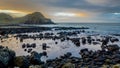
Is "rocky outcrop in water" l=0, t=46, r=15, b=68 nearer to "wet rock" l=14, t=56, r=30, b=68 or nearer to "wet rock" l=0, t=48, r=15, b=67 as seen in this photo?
"wet rock" l=0, t=48, r=15, b=67

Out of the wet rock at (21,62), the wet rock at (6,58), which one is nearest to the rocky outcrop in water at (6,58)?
the wet rock at (6,58)

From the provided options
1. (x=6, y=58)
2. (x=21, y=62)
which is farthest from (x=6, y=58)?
(x=21, y=62)

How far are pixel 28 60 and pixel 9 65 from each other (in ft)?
5.80

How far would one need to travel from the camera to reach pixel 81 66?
24.2 meters

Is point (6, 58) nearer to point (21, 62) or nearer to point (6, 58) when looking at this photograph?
point (6, 58)

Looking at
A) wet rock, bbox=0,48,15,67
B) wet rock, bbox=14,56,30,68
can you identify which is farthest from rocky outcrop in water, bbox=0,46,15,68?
wet rock, bbox=14,56,30,68

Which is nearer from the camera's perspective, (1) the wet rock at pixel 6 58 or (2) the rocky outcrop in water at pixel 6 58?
(2) the rocky outcrop in water at pixel 6 58

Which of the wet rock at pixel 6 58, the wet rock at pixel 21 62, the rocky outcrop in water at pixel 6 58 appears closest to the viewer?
the rocky outcrop in water at pixel 6 58

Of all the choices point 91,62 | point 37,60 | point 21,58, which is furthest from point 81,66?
point 21,58

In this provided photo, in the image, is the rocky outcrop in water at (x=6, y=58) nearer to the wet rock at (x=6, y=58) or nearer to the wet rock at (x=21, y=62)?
the wet rock at (x=6, y=58)

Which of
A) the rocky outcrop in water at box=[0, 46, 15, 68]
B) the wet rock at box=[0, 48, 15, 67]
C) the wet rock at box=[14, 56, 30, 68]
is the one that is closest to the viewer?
the rocky outcrop in water at box=[0, 46, 15, 68]

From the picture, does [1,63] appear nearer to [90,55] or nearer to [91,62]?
[91,62]

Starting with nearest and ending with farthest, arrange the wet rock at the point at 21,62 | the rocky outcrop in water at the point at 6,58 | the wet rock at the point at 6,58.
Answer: the rocky outcrop in water at the point at 6,58 → the wet rock at the point at 6,58 → the wet rock at the point at 21,62

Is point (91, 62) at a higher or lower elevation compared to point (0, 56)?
lower
